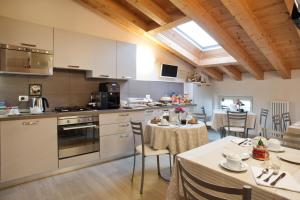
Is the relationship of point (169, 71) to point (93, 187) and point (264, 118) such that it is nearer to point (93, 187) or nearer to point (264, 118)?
point (264, 118)

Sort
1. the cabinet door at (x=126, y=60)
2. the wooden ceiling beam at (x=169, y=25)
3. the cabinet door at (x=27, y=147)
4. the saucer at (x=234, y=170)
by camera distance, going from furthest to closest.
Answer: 1. the cabinet door at (x=126, y=60)
2. the wooden ceiling beam at (x=169, y=25)
3. the cabinet door at (x=27, y=147)
4. the saucer at (x=234, y=170)

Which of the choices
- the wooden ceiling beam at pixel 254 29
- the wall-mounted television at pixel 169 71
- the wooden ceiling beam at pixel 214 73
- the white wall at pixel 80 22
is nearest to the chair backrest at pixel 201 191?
the wooden ceiling beam at pixel 254 29

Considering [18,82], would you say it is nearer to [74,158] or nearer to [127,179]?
[74,158]

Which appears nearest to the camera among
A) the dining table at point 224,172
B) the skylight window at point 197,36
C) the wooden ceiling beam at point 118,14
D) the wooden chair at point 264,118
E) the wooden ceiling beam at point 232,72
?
the dining table at point 224,172

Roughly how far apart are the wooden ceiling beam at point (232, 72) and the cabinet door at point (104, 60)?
278 cm

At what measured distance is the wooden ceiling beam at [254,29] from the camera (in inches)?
99.4

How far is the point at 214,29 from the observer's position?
123 inches

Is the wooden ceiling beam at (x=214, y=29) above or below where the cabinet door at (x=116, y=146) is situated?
above

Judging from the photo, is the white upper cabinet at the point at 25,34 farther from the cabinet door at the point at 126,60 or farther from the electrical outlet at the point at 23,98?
the cabinet door at the point at 126,60

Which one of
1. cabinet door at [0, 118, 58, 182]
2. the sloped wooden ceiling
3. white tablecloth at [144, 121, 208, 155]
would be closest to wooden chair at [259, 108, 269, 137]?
the sloped wooden ceiling

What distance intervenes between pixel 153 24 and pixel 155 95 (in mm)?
1624

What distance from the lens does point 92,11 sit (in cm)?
352

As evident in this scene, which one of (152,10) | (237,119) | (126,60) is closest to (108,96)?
(126,60)

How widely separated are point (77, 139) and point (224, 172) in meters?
2.46
